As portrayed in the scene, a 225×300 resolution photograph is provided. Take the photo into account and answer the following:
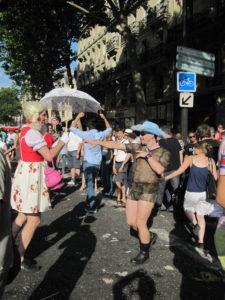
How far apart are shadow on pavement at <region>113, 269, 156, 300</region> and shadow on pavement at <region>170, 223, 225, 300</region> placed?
328 millimetres

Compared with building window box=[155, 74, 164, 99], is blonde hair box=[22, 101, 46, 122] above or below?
below

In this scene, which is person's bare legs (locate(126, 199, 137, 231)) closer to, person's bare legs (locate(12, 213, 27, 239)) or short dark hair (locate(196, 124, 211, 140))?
person's bare legs (locate(12, 213, 27, 239))

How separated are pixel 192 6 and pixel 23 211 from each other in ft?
74.7

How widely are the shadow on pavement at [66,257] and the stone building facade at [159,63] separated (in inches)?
532

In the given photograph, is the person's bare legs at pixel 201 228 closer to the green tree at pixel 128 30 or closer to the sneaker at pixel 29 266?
the sneaker at pixel 29 266

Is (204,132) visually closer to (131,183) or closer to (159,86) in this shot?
(131,183)

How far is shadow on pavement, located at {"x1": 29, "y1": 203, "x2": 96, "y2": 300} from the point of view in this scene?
468 centimetres

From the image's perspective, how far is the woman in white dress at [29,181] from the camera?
5129 mm

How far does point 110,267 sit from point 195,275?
983 mm

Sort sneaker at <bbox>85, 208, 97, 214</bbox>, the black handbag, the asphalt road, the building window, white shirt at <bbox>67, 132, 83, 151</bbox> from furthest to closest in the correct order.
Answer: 1. the building window
2. white shirt at <bbox>67, 132, 83, 151</bbox>
3. sneaker at <bbox>85, 208, 97, 214</bbox>
4. the black handbag
5. the asphalt road

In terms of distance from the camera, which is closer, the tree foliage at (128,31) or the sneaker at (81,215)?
the sneaker at (81,215)

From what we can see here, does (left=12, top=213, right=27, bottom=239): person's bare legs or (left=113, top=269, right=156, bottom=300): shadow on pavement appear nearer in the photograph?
(left=113, top=269, right=156, bottom=300): shadow on pavement

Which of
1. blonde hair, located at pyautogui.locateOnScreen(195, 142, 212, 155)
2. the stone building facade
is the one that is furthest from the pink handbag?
the stone building facade

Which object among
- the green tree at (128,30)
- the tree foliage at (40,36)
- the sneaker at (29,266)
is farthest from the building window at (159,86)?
the sneaker at (29,266)
